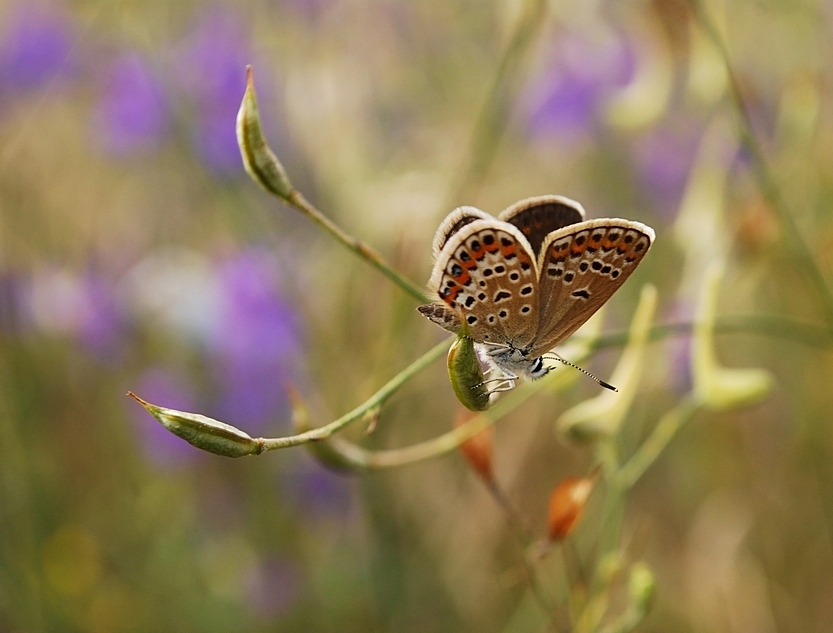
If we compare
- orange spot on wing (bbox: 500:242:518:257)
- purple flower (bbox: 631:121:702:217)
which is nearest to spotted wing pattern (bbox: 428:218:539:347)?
orange spot on wing (bbox: 500:242:518:257)

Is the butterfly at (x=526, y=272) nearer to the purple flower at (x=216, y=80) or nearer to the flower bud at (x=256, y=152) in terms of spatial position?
the flower bud at (x=256, y=152)

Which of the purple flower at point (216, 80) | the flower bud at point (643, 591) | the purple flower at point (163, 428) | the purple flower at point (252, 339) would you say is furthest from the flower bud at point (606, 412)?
the purple flower at point (216, 80)

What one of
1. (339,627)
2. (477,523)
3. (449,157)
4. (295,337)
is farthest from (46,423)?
(449,157)

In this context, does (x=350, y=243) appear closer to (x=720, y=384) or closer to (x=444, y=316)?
(x=444, y=316)

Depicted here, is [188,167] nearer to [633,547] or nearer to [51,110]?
[51,110]

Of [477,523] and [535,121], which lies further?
[535,121]

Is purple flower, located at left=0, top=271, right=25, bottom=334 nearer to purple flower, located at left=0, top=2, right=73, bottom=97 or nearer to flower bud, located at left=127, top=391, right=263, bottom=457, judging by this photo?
purple flower, located at left=0, top=2, right=73, bottom=97
